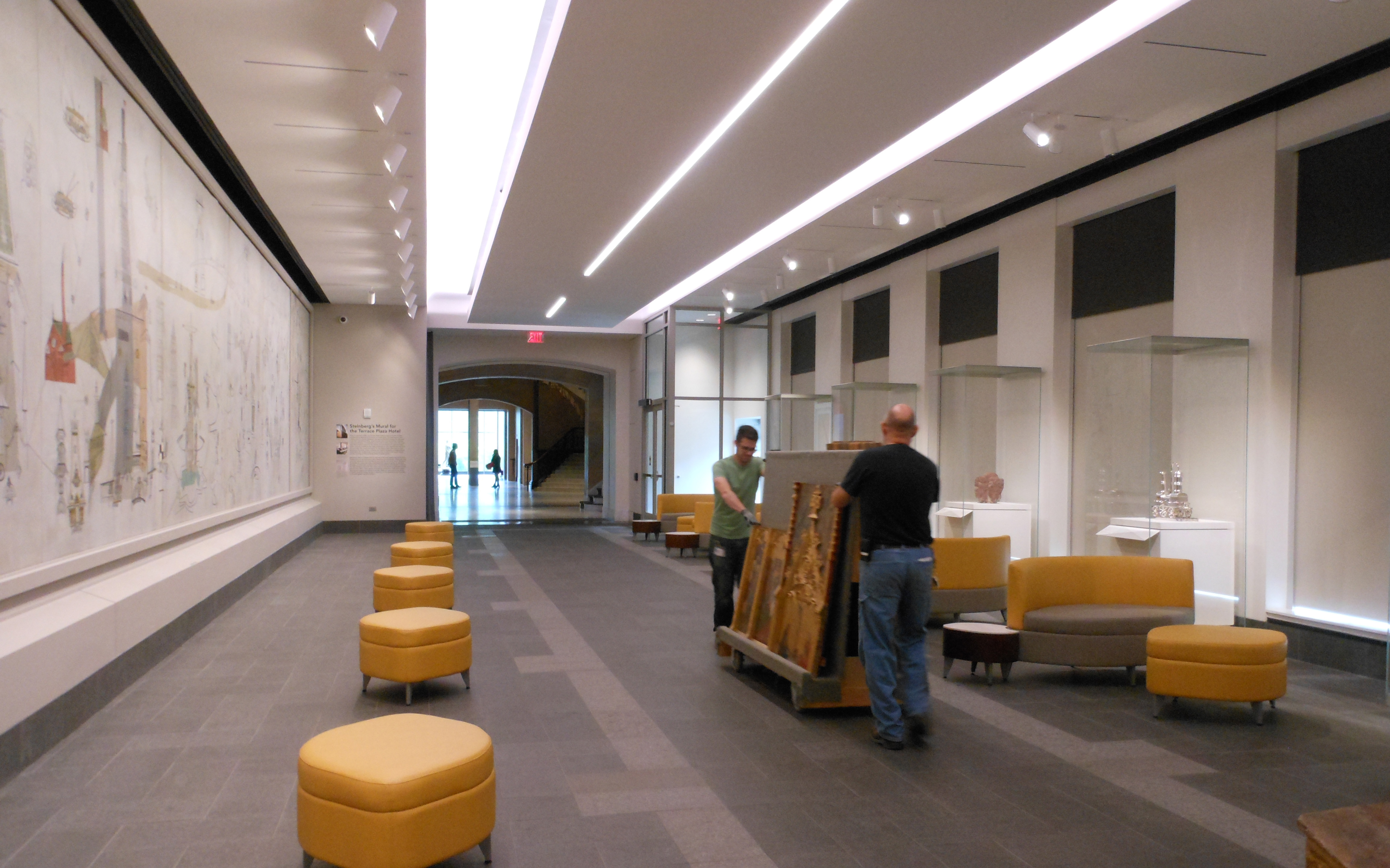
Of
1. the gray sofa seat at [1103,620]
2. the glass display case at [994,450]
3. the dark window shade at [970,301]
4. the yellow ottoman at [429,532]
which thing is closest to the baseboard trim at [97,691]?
the yellow ottoman at [429,532]

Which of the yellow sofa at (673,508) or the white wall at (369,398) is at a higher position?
the white wall at (369,398)

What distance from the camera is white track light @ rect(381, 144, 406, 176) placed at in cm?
927

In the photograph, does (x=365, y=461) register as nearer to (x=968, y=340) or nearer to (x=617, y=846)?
(x=968, y=340)

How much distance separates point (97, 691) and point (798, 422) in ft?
45.7

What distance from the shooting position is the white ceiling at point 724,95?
6.70m

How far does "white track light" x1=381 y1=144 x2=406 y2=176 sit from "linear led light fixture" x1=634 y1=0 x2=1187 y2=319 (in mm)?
4485

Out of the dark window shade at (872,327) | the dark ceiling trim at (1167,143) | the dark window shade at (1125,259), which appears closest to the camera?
the dark ceiling trim at (1167,143)

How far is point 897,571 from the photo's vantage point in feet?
19.4

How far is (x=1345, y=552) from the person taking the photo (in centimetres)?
838

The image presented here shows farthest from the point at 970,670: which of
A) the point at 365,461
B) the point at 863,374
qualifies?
the point at 365,461

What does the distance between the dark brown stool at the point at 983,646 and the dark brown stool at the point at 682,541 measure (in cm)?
822

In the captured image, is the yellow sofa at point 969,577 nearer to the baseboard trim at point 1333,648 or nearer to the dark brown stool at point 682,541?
the baseboard trim at point 1333,648

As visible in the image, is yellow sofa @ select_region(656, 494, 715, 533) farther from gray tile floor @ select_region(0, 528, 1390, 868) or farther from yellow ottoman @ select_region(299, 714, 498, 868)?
yellow ottoman @ select_region(299, 714, 498, 868)

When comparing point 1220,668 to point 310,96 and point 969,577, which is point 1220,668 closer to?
point 969,577
